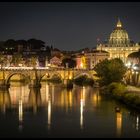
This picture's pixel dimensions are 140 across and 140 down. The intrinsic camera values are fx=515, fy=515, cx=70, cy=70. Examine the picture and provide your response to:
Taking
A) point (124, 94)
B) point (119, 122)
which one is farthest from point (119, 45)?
point (119, 122)

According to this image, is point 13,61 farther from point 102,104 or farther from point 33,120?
point 33,120

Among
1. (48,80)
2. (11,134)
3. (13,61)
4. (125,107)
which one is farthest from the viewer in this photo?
(13,61)

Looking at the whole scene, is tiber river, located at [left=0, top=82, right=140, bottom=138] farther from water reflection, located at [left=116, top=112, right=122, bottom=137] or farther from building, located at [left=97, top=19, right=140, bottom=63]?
building, located at [left=97, top=19, right=140, bottom=63]

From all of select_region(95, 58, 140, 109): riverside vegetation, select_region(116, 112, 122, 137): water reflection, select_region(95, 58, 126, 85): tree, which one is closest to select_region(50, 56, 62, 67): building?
select_region(95, 58, 140, 109): riverside vegetation

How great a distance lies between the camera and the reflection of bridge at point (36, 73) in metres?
43.1

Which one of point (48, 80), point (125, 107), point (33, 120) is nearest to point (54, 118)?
point (33, 120)

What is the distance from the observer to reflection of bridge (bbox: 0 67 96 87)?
141 ft

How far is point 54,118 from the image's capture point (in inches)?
926

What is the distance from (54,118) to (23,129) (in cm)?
310

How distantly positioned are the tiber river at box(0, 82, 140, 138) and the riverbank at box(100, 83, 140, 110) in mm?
505

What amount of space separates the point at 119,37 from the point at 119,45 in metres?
2.20

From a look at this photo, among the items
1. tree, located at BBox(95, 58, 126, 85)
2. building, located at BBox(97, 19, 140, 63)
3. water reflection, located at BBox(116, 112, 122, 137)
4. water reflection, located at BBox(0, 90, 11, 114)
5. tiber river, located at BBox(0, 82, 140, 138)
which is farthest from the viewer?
building, located at BBox(97, 19, 140, 63)

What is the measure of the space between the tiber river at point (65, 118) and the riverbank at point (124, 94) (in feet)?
1.66

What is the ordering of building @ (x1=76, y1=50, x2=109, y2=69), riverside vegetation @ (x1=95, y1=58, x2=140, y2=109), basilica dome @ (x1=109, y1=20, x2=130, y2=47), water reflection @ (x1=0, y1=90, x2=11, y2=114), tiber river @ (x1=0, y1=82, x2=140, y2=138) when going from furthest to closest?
1. basilica dome @ (x1=109, y1=20, x2=130, y2=47)
2. building @ (x1=76, y1=50, x2=109, y2=69)
3. riverside vegetation @ (x1=95, y1=58, x2=140, y2=109)
4. water reflection @ (x1=0, y1=90, x2=11, y2=114)
5. tiber river @ (x1=0, y1=82, x2=140, y2=138)
